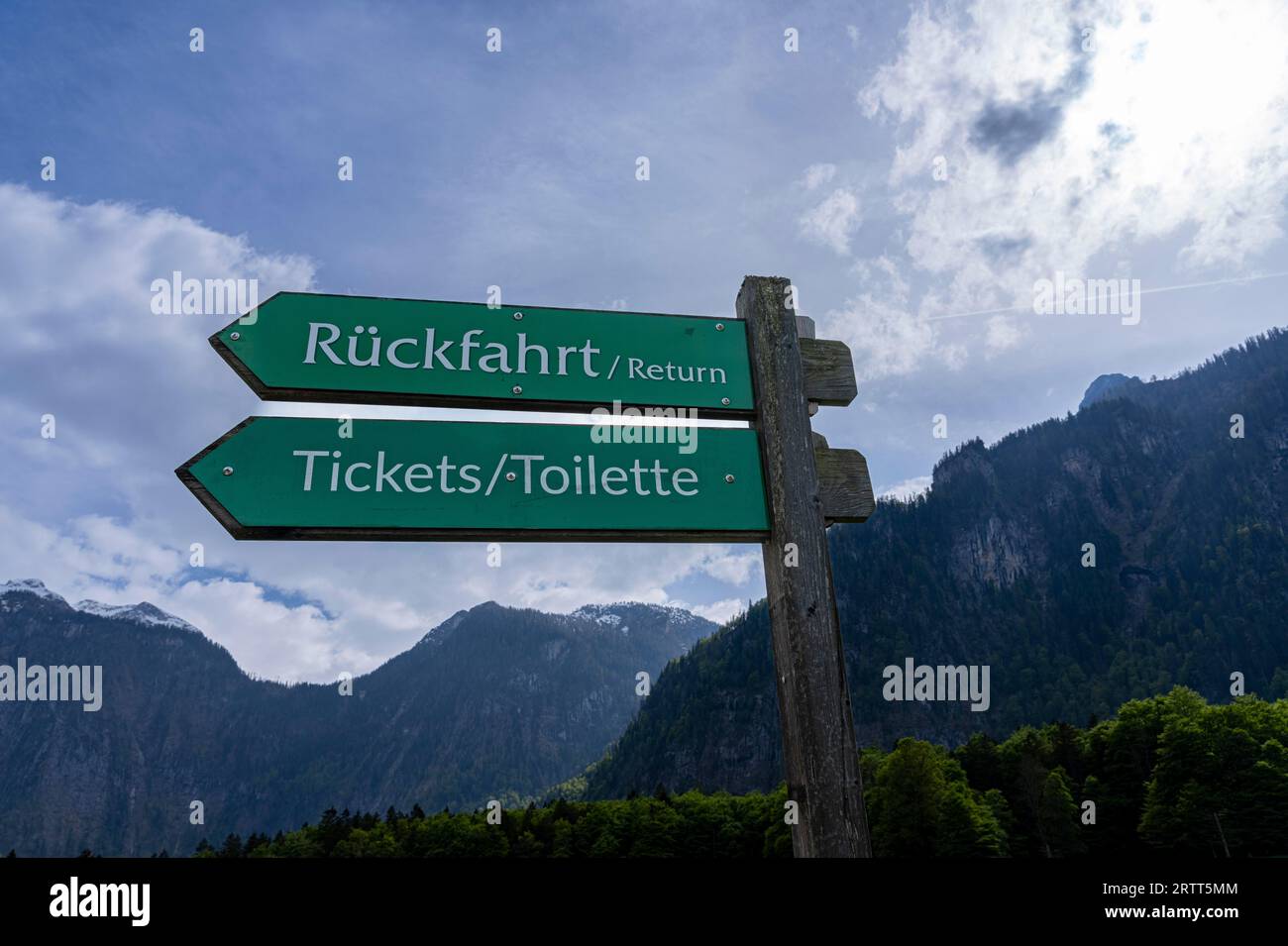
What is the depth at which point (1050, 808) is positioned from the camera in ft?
177

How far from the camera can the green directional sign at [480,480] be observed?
11.7ft

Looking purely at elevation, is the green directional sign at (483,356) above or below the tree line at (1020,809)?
above

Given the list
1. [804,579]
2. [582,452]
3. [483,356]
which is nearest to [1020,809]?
[804,579]

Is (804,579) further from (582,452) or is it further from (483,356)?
(483,356)

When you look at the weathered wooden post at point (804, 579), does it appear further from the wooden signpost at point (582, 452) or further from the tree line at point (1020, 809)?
the tree line at point (1020, 809)

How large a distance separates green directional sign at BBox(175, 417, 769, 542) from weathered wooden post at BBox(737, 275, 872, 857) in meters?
0.15

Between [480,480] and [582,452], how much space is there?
505mm

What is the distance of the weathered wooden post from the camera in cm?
335

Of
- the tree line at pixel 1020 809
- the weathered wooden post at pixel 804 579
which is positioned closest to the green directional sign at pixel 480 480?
the weathered wooden post at pixel 804 579

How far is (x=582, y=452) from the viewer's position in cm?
388

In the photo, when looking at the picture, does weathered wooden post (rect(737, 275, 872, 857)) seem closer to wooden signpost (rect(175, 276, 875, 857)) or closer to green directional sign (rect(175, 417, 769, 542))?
wooden signpost (rect(175, 276, 875, 857))

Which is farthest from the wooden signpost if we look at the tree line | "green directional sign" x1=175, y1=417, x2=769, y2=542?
the tree line

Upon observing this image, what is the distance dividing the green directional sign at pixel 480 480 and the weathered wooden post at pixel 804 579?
0.49 feet
